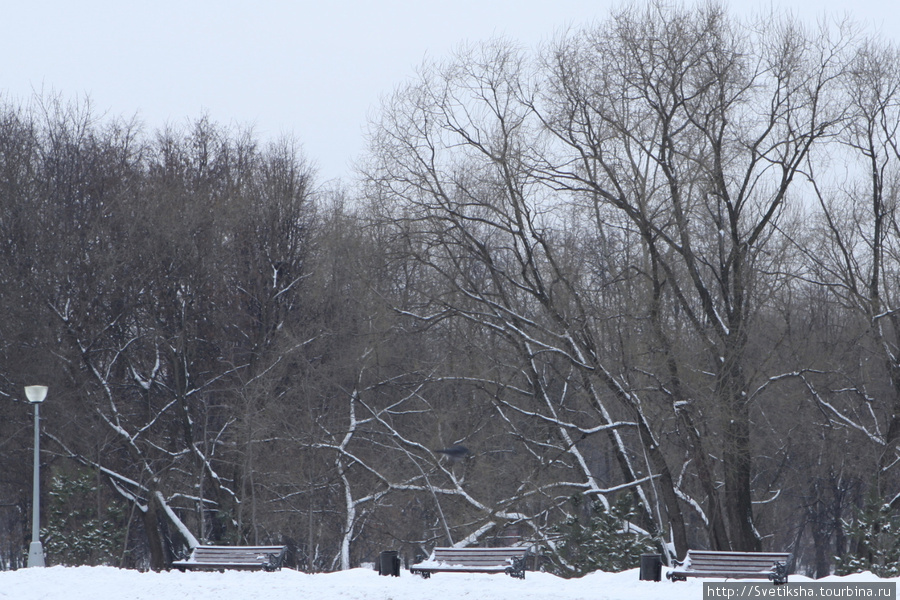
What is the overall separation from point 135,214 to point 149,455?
760 centimetres

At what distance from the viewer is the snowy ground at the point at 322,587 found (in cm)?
1246

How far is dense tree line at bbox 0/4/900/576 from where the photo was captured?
19.6 m

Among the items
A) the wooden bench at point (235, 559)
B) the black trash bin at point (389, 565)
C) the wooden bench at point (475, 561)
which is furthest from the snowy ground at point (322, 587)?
the wooden bench at point (235, 559)

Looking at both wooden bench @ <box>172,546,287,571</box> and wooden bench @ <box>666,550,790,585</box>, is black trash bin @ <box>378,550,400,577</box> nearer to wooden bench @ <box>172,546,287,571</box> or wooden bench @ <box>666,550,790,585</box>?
wooden bench @ <box>172,546,287,571</box>

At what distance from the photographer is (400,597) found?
1240 cm

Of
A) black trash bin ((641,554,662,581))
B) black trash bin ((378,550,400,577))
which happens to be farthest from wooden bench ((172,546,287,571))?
black trash bin ((641,554,662,581))

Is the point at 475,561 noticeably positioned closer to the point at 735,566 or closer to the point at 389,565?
the point at 389,565

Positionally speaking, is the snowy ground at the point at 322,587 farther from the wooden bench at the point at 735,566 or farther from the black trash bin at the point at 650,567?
the wooden bench at the point at 735,566

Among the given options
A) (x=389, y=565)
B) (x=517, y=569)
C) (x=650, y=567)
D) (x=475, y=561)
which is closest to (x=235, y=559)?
(x=389, y=565)

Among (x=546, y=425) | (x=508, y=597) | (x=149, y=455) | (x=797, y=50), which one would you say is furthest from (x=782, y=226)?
(x=149, y=455)

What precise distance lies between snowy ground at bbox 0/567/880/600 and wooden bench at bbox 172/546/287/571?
1646mm

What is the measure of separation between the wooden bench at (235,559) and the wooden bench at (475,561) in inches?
121

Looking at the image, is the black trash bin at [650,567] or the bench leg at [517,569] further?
the bench leg at [517,569]

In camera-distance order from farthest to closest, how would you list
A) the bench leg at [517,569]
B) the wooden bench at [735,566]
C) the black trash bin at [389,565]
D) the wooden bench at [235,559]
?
the wooden bench at [235,559] → the black trash bin at [389,565] → the bench leg at [517,569] → the wooden bench at [735,566]
